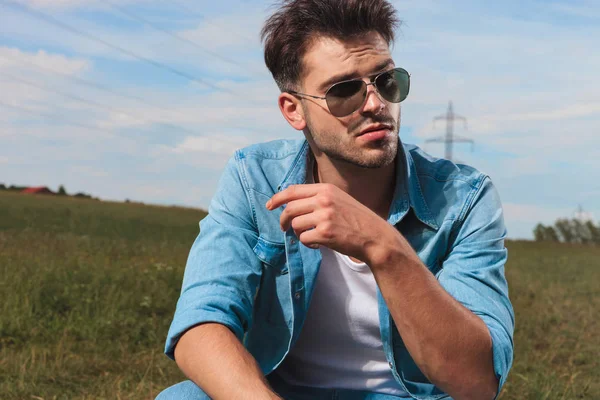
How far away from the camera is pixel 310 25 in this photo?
321 cm

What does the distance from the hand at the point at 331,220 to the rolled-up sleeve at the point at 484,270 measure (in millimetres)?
543

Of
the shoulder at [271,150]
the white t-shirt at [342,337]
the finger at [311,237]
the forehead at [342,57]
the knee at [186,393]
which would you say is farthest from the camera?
the shoulder at [271,150]

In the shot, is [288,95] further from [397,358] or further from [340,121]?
[397,358]

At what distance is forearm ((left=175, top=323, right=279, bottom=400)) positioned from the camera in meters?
2.51

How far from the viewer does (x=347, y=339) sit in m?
2.98

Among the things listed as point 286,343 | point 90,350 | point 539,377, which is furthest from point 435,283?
point 90,350

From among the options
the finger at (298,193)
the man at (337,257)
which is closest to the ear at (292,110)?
the man at (337,257)

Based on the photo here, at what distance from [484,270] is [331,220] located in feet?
2.48

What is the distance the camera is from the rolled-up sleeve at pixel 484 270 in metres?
2.67

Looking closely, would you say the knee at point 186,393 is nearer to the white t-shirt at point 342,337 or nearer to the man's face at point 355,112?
the white t-shirt at point 342,337

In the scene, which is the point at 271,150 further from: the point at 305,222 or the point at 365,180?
the point at 305,222

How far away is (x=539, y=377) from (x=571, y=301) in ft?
21.1

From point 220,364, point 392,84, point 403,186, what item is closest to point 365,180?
point 403,186

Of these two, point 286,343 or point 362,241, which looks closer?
point 362,241
